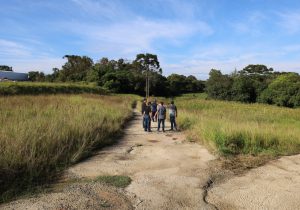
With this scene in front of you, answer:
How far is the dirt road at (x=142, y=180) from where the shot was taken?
18.1 ft

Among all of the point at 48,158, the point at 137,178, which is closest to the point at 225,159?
the point at 137,178

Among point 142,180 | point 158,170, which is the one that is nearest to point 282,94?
point 158,170

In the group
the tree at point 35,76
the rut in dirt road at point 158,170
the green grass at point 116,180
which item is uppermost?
the tree at point 35,76

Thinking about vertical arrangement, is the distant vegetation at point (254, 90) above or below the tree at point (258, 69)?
below

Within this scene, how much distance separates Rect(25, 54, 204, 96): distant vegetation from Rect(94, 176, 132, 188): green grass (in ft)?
233

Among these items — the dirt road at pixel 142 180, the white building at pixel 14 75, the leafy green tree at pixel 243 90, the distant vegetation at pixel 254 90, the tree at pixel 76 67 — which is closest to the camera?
the dirt road at pixel 142 180

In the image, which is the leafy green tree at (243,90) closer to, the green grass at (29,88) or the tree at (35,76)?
the green grass at (29,88)

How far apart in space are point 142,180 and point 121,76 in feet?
251

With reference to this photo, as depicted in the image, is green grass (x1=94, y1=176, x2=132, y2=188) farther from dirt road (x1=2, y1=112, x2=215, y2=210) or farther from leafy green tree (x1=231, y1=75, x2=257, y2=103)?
leafy green tree (x1=231, y1=75, x2=257, y2=103)

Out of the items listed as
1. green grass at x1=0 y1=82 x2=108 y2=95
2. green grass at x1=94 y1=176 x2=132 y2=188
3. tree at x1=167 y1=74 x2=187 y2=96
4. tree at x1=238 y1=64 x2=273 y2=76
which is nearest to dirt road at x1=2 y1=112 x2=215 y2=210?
green grass at x1=94 y1=176 x2=132 y2=188

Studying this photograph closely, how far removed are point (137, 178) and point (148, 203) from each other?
1459mm

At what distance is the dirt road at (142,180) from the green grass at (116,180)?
0.17 meters

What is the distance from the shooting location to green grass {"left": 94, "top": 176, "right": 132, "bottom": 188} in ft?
21.6

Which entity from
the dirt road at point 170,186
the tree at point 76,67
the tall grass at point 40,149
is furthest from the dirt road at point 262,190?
the tree at point 76,67
